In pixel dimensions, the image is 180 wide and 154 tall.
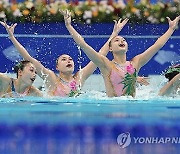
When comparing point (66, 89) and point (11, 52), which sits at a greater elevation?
point (11, 52)

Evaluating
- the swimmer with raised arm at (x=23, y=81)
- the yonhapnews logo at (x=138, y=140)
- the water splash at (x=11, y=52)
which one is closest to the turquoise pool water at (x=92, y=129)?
the yonhapnews logo at (x=138, y=140)

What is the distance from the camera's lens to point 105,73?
186 inches

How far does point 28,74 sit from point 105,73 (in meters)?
0.73

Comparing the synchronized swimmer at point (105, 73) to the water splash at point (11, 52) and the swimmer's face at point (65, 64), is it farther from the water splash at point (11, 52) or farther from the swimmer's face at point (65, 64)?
the water splash at point (11, 52)

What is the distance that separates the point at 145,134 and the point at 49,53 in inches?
186

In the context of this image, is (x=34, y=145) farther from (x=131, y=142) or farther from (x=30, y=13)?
(x=30, y=13)

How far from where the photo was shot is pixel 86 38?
714cm

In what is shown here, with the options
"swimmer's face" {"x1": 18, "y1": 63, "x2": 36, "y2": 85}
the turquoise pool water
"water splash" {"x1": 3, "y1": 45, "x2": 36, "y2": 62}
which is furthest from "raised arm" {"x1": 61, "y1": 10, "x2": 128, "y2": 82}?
"water splash" {"x1": 3, "y1": 45, "x2": 36, "y2": 62}

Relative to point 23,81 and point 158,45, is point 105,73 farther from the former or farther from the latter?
point 23,81

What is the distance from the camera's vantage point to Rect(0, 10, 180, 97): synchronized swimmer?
4.58 meters

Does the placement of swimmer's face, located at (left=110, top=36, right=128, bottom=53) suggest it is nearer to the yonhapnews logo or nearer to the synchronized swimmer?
the synchronized swimmer

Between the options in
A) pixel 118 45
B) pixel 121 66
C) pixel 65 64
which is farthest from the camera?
pixel 65 64

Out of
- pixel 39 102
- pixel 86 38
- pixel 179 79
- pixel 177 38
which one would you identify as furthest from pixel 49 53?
pixel 39 102

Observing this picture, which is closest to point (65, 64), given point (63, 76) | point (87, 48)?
point (63, 76)
